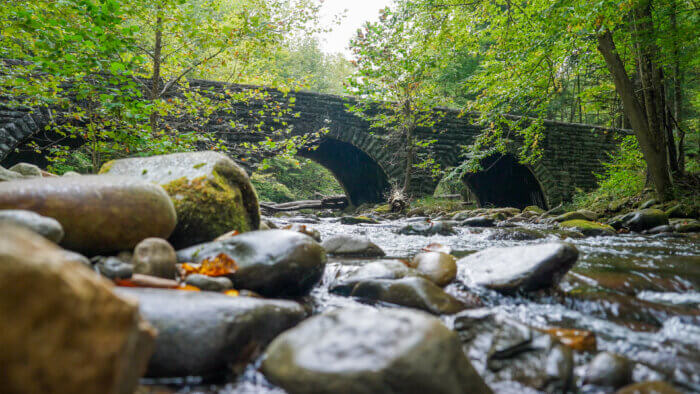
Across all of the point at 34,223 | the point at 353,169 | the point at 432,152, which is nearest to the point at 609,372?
the point at 34,223

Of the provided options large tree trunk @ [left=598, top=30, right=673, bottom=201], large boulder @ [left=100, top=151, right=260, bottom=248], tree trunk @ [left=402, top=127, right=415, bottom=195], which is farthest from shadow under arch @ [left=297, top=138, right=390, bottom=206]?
large boulder @ [left=100, top=151, right=260, bottom=248]

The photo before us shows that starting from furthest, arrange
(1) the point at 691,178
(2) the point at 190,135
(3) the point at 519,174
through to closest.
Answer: (3) the point at 519,174
(1) the point at 691,178
(2) the point at 190,135

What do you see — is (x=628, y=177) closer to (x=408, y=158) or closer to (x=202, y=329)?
(x=408, y=158)

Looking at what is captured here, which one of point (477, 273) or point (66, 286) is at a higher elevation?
point (66, 286)

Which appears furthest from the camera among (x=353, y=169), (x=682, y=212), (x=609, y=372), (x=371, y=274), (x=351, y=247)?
(x=353, y=169)

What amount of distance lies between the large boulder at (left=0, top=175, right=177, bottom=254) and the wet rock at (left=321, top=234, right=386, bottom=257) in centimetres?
171

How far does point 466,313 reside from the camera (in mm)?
1663

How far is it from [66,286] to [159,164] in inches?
88.7

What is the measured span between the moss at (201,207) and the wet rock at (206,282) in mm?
773

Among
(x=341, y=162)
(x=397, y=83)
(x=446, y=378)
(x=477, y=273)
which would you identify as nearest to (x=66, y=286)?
(x=446, y=378)

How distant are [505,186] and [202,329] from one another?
17.1m

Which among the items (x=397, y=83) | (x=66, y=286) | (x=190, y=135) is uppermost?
(x=397, y=83)

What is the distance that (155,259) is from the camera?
5.69ft

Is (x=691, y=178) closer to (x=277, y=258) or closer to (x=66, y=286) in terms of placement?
(x=277, y=258)
